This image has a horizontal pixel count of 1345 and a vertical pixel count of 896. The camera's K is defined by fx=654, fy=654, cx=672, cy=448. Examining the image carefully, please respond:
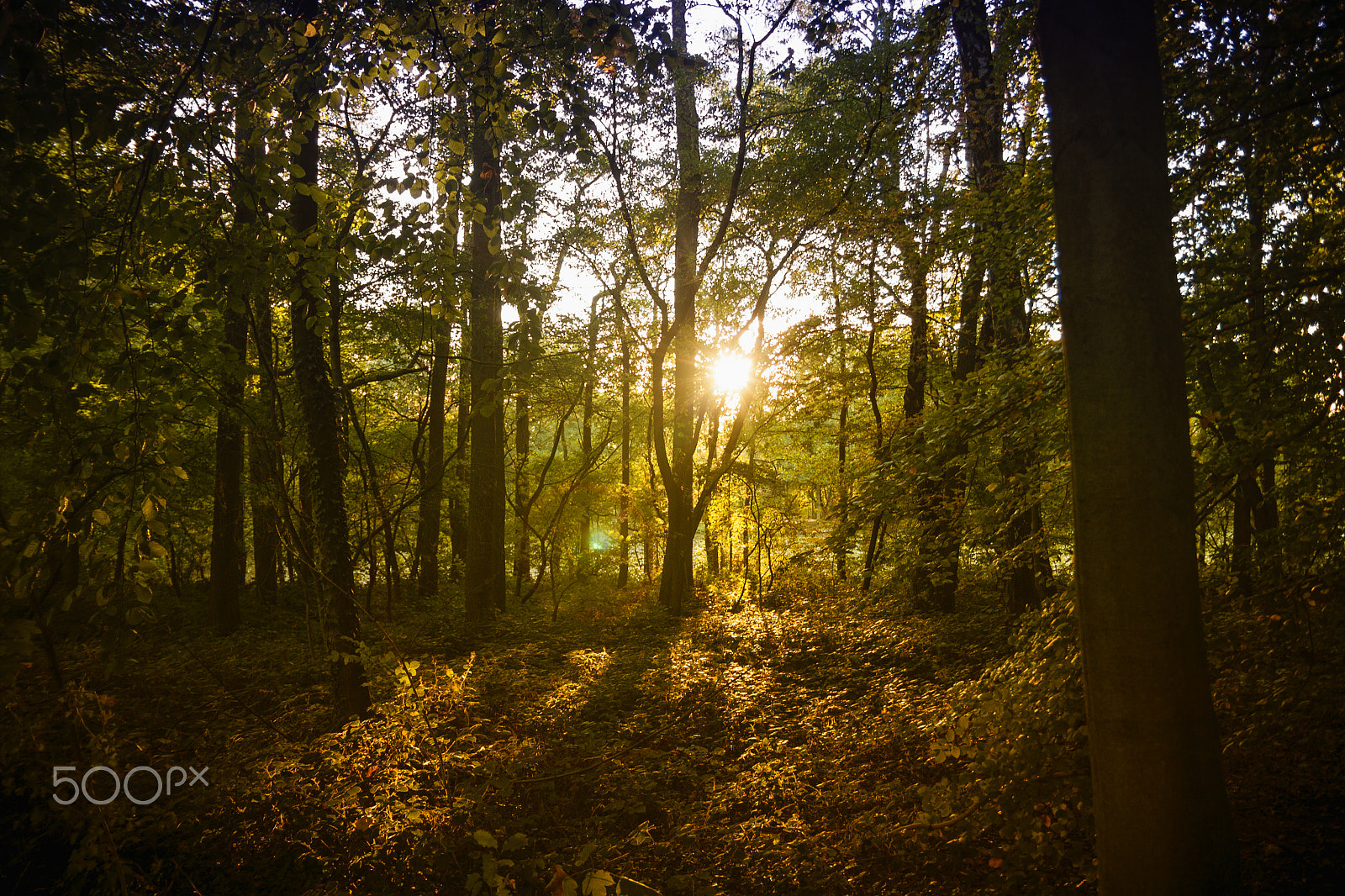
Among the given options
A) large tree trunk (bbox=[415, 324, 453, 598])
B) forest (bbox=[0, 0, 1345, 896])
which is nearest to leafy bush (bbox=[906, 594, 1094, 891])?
forest (bbox=[0, 0, 1345, 896])

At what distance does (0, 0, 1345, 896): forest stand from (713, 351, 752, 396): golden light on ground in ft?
14.1

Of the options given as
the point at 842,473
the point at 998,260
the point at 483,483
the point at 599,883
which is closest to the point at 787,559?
the point at 998,260

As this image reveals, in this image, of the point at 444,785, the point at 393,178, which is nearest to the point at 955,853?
the point at 444,785

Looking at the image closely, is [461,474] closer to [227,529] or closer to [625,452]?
[227,529]

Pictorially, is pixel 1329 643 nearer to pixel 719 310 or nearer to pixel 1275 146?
pixel 1275 146

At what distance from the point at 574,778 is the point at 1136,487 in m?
5.34

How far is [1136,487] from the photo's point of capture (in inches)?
83.0

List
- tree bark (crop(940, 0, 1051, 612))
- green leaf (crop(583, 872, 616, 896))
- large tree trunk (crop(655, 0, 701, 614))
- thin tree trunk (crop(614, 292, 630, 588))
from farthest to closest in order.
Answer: thin tree trunk (crop(614, 292, 630, 588)) → large tree trunk (crop(655, 0, 701, 614)) → tree bark (crop(940, 0, 1051, 612)) → green leaf (crop(583, 872, 616, 896))

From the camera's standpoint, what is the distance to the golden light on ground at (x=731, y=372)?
45.3ft

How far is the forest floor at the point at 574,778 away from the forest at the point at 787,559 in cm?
4

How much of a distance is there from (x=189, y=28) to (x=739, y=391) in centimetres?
1128

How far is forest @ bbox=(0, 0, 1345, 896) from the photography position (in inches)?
85.2

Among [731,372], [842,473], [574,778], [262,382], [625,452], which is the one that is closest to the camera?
[574,778]

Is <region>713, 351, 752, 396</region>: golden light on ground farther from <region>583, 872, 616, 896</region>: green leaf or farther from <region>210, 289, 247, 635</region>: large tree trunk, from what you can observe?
<region>583, 872, 616, 896</region>: green leaf
